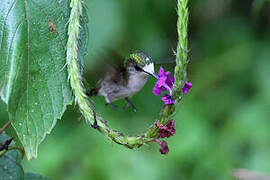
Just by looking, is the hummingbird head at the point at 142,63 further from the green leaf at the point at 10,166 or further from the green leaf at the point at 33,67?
the green leaf at the point at 10,166

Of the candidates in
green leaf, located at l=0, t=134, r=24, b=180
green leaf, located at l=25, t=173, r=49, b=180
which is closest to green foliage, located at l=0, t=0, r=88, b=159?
green leaf, located at l=0, t=134, r=24, b=180

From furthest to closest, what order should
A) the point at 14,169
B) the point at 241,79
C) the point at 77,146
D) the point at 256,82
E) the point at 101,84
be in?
the point at 241,79 → the point at 256,82 → the point at 77,146 → the point at 101,84 → the point at 14,169

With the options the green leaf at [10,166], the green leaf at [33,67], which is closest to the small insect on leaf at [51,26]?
the green leaf at [33,67]

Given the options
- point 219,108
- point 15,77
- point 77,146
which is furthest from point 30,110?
point 219,108

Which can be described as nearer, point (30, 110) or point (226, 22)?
point (30, 110)

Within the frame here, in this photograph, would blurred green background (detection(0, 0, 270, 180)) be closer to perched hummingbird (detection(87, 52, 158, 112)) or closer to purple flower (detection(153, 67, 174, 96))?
perched hummingbird (detection(87, 52, 158, 112))

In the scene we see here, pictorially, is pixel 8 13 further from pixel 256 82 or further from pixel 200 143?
pixel 256 82
